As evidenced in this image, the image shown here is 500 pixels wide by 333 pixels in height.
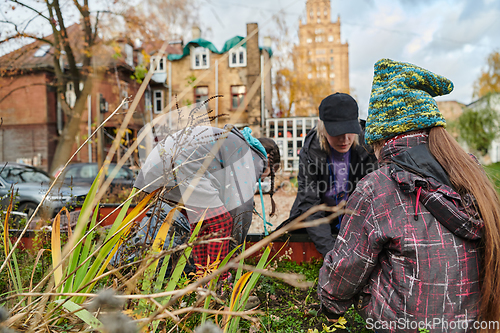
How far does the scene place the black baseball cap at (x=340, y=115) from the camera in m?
2.38

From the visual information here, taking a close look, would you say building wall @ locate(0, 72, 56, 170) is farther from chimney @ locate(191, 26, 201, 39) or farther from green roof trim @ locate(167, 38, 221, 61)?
chimney @ locate(191, 26, 201, 39)

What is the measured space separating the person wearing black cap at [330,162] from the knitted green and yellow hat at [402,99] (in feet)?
3.12

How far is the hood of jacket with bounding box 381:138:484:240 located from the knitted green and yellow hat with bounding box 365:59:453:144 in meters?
0.14

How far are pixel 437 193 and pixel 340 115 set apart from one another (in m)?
1.33

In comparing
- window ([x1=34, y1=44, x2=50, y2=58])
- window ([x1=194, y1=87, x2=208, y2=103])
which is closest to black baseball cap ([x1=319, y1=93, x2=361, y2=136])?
window ([x1=34, y1=44, x2=50, y2=58])

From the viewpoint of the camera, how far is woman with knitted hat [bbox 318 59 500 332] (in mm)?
1169

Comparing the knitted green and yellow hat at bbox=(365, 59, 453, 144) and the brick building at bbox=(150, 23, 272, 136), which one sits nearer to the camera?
the knitted green and yellow hat at bbox=(365, 59, 453, 144)

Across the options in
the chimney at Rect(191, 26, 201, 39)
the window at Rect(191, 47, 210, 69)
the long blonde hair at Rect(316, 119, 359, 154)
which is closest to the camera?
the long blonde hair at Rect(316, 119, 359, 154)

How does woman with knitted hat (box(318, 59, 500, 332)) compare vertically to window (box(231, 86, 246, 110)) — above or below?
below

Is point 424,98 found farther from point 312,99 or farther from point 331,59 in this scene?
point 331,59

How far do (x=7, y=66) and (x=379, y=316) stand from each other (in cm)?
1124

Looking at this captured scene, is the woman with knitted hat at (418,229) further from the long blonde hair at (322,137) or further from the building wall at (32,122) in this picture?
the building wall at (32,122)

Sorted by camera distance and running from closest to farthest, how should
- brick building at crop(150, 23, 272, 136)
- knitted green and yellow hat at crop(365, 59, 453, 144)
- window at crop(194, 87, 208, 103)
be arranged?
knitted green and yellow hat at crop(365, 59, 453, 144) → brick building at crop(150, 23, 272, 136) → window at crop(194, 87, 208, 103)

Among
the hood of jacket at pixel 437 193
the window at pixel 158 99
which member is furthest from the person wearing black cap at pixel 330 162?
the window at pixel 158 99
